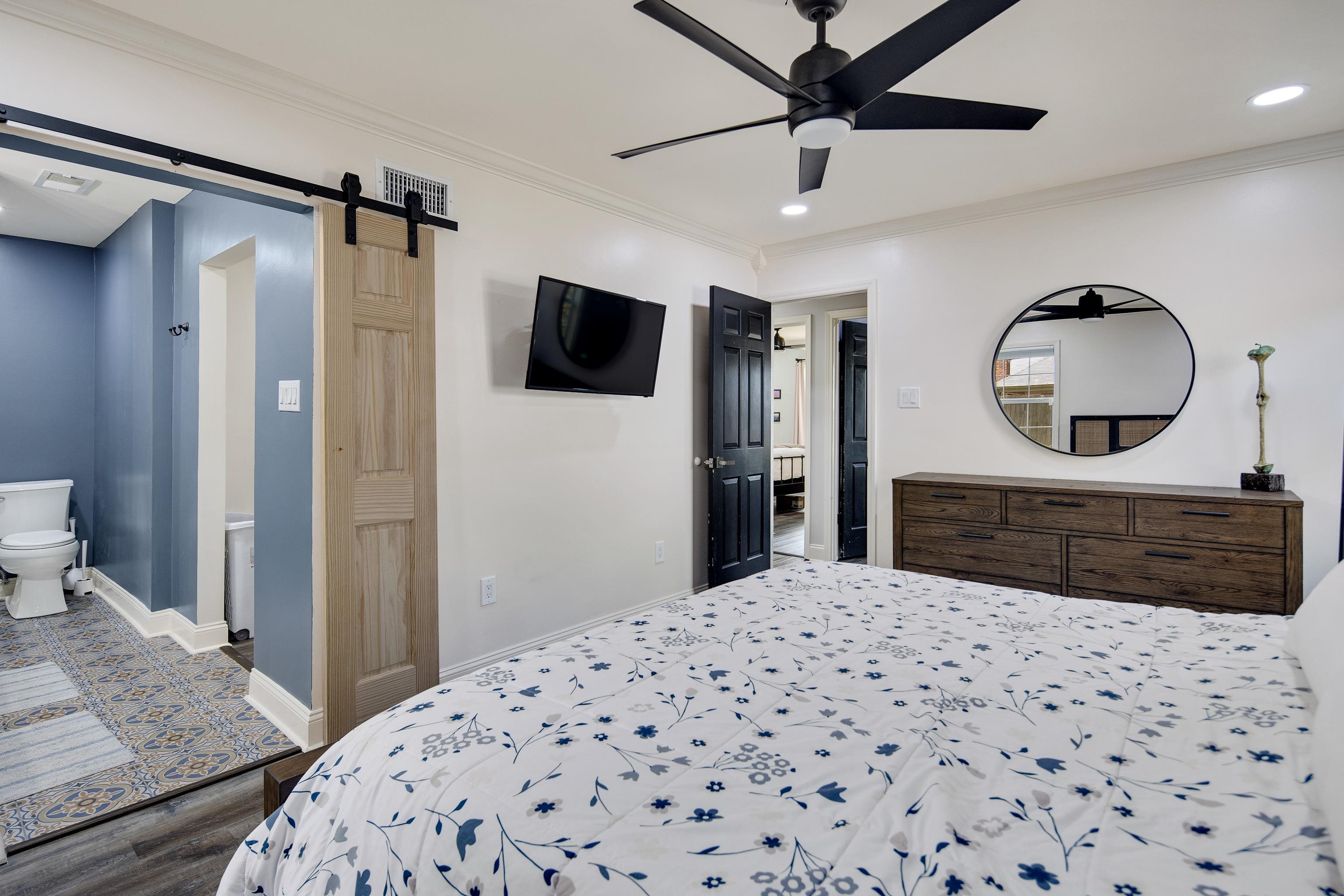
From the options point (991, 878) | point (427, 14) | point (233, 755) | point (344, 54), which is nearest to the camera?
point (991, 878)

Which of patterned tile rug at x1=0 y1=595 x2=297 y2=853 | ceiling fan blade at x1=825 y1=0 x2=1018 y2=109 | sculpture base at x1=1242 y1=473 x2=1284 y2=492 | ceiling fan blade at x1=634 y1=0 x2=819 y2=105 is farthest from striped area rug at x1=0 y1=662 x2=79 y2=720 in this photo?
sculpture base at x1=1242 y1=473 x2=1284 y2=492

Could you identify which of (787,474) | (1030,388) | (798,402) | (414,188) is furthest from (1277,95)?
(798,402)

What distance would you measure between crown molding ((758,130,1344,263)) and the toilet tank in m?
5.21

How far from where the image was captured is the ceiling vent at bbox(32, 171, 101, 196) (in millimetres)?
3158

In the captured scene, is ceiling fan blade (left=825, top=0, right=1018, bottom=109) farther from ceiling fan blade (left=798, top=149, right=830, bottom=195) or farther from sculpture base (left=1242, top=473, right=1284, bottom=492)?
sculpture base (left=1242, top=473, right=1284, bottom=492)

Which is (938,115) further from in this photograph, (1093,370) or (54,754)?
(54,754)

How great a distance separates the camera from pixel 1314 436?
2895 millimetres

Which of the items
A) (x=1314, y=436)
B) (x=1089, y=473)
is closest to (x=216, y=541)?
(x=1089, y=473)

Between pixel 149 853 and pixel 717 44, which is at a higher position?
pixel 717 44

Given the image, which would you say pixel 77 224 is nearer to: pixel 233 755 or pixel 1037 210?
pixel 233 755

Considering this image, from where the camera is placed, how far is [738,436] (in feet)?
14.1

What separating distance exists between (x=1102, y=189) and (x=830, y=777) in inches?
141

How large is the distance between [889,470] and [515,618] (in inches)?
95.6

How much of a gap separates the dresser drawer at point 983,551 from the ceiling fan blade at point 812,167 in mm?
1948
